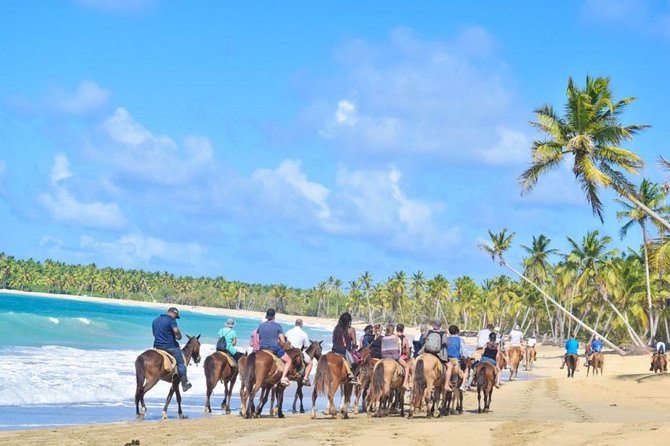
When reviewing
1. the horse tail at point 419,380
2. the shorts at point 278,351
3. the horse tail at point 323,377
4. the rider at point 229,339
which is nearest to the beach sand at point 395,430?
the horse tail at point 419,380

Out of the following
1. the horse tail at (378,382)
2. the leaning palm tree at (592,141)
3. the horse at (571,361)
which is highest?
the leaning palm tree at (592,141)

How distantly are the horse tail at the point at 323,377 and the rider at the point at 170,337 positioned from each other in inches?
116

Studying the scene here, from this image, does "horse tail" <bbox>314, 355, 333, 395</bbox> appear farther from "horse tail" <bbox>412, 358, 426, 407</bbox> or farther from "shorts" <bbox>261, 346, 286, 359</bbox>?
"horse tail" <bbox>412, 358, 426, 407</bbox>

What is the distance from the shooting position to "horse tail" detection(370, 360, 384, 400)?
17.7 meters

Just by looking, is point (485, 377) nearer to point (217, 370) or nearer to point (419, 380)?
point (419, 380)

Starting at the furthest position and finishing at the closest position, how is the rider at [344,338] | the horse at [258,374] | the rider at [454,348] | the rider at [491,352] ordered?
1. the rider at [491,352]
2. the rider at [454,348]
3. the rider at [344,338]
4. the horse at [258,374]

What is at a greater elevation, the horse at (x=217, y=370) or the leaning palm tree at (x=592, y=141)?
the leaning palm tree at (x=592, y=141)

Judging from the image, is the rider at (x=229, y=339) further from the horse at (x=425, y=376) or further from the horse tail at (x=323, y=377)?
the horse at (x=425, y=376)

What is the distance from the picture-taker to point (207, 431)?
14.6 metres

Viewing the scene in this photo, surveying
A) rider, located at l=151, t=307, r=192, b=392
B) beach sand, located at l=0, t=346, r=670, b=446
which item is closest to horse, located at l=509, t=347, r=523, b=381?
beach sand, located at l=0, t=346, r=670, b=446

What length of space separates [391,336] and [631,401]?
9500 mm

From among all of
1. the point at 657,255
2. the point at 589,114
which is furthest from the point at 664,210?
the point at 589,114

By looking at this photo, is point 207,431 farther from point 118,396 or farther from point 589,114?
point 589,114

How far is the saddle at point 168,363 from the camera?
58.6 feet
